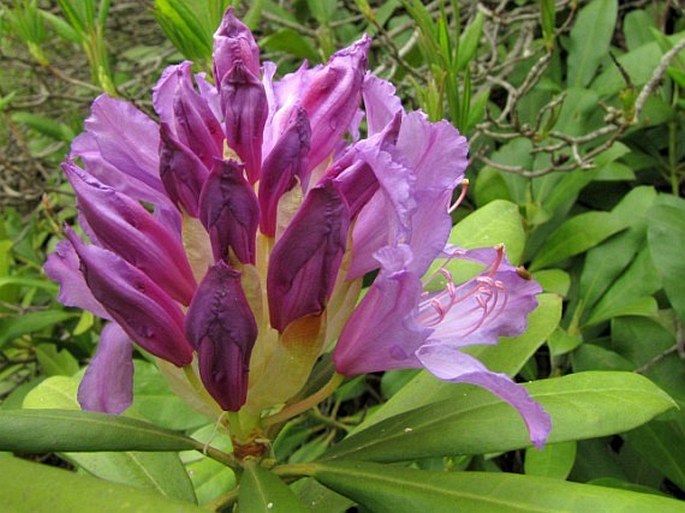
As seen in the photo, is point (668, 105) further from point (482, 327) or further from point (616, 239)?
point (482, 327)

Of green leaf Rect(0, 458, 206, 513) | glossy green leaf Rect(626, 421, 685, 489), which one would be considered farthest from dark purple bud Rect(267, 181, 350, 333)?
glossy green leaf Rect(626, 421, 685, 489)

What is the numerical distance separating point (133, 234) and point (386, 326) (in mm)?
265

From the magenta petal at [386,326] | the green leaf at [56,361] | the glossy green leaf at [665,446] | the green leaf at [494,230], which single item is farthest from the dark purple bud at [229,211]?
the green leaf at [56,361]

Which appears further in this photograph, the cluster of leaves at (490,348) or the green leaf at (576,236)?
the green leaf at (576,236)

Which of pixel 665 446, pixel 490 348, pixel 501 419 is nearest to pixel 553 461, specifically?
pixel 665 446

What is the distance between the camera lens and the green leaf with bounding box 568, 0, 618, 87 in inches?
73.6

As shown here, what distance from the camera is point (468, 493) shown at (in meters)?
0.79

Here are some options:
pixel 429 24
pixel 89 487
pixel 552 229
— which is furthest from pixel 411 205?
pixel 552 229

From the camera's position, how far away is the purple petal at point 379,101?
854 millimetres

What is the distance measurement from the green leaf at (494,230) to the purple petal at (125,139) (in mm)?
454

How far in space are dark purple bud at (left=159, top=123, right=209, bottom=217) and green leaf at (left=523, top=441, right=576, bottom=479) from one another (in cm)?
68

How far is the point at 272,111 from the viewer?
3.02 ft

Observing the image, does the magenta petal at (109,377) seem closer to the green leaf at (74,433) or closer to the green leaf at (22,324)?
the green leaf at (74,433)

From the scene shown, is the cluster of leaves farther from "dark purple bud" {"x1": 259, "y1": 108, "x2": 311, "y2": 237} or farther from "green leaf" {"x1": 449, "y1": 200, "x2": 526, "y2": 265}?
"dark purple bud" {"x1": 259, "y1": 108, "x2": 311, "y2": 237}
